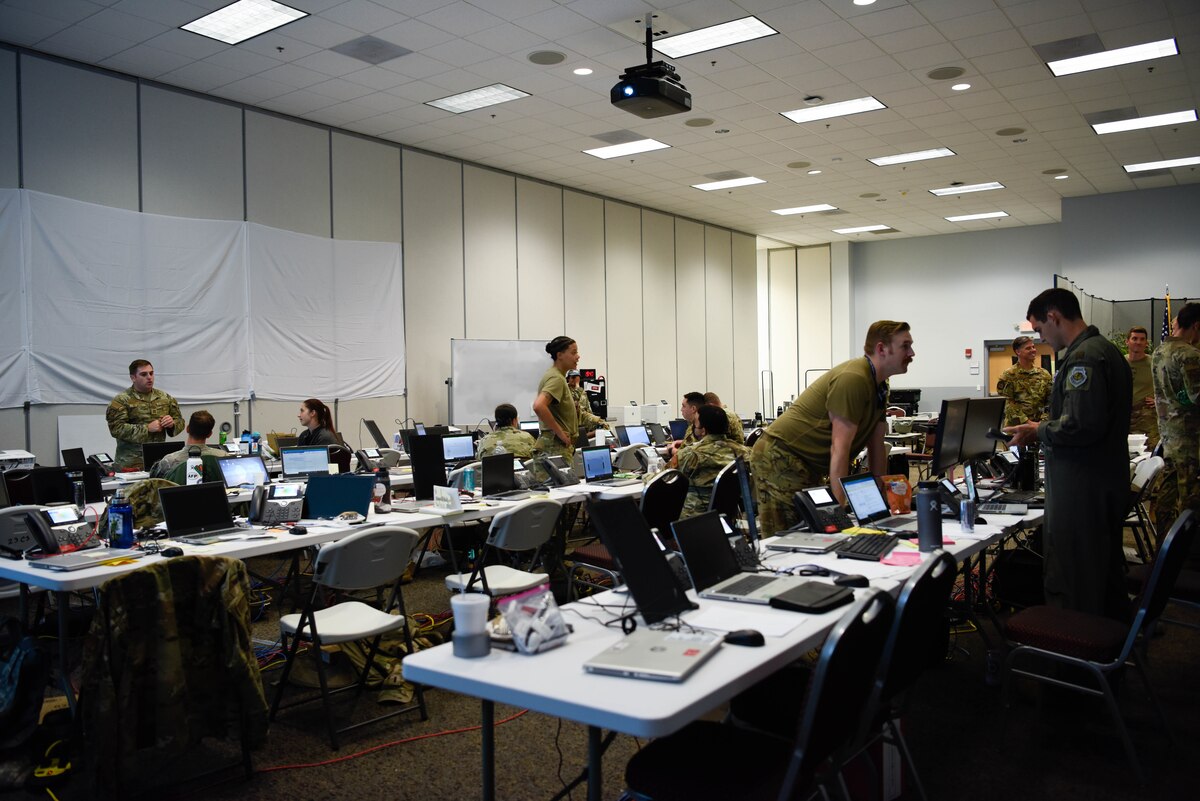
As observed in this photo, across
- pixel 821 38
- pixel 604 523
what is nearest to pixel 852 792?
pixel 604 523

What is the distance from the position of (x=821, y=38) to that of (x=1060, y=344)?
14.7 ft

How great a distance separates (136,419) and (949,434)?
642 centimetres

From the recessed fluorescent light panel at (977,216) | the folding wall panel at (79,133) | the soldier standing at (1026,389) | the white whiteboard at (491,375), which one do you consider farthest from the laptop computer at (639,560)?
the recessed fluorescent light panel at (977,216)

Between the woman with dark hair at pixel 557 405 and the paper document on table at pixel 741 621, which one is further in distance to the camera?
the woman with dark hair at pixel 557 405

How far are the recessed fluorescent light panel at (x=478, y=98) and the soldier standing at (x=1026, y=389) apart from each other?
5.39 metres

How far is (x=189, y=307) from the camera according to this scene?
835 centimetres

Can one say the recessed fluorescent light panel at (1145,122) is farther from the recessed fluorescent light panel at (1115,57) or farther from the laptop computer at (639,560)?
the laptop computer at (639,560)

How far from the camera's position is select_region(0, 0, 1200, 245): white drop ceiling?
6.84 m

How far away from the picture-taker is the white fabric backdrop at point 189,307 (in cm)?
730

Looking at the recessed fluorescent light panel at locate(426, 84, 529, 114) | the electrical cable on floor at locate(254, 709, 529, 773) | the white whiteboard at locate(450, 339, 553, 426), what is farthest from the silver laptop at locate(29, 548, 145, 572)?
the white whiteboard at locate(450, 339, 553, 426)

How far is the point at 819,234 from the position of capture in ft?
57.6

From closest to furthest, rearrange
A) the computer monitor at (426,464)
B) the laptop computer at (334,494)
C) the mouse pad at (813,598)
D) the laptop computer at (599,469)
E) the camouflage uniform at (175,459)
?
1. the mouse pad at (813,598)
2. the laptop computer at (334,494)
3. the computer monitor at (426,464)
4. the camouflage uniform at (175,459)
5. the laptop computer at (599,469)

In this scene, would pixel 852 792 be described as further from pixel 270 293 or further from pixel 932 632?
pixel 270 293

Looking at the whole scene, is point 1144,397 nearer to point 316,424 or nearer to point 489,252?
point 489,252
